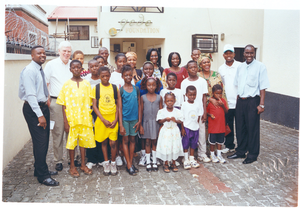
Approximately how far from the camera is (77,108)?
4176mm

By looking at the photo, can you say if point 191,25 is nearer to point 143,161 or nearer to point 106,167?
point 143,161

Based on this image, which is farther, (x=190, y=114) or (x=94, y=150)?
(x=94, y=150)

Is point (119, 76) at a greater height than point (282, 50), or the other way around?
point (282, 50)

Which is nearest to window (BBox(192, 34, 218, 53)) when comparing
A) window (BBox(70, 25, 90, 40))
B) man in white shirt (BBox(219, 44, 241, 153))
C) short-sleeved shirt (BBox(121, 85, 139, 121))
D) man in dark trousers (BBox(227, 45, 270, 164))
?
man in white shirt (BBox(219, 44, 241, 153))

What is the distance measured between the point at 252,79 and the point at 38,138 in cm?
366

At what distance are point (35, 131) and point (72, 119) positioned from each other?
0.55 metres

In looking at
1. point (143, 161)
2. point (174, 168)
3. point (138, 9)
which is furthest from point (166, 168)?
point (138, 9)

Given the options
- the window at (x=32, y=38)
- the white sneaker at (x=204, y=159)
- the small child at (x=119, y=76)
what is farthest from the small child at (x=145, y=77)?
the window at (x=32, y=38)

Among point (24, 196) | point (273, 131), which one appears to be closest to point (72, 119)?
point (24, 196)

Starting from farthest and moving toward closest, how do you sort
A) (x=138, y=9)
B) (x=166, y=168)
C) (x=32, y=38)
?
(x=138, y=9) < (x=32, y=38) < (x=166, y=168)

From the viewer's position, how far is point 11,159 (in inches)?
199

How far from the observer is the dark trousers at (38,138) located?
388 cm

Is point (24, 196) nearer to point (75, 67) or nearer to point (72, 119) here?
point (72, 119)

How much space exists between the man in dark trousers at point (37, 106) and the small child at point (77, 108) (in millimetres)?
291
